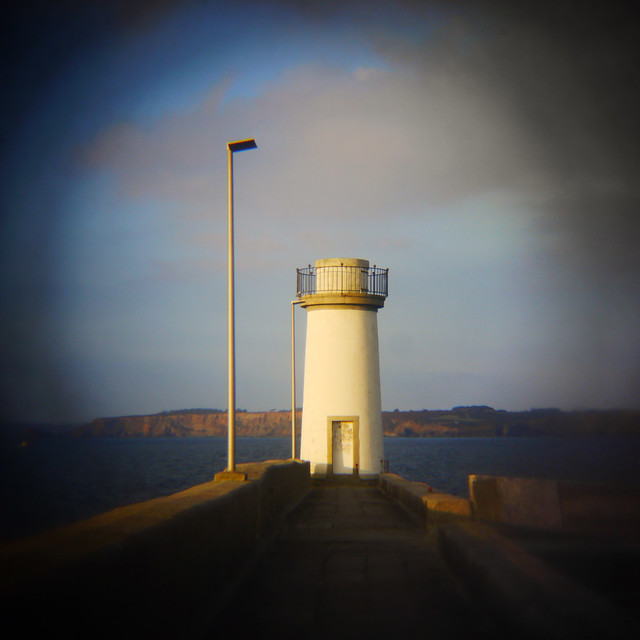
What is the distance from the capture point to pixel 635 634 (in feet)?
11.3

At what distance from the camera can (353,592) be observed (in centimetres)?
638

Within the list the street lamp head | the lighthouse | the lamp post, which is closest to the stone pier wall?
the lamp post

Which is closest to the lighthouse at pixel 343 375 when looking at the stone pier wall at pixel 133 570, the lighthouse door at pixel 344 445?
the lighthouse door at pixel 344 445

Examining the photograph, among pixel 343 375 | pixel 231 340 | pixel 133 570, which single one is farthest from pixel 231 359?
pixel 343 375

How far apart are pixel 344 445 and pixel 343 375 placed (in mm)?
2390

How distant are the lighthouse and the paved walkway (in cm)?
1069

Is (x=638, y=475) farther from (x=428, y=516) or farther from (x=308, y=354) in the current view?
(x=428, y=516)

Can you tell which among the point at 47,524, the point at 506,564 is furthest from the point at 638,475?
the point at 506,564

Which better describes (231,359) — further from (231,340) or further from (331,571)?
(331,571)

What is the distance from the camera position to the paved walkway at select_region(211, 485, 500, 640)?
5184mm

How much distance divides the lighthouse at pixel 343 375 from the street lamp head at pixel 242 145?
35.2ft

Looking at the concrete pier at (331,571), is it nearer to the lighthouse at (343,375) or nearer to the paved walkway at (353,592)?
the paved walkway at (353,592)

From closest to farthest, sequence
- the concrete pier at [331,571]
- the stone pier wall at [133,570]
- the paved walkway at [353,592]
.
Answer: the stone pier wall at [133,570] → the concrete pier at [331,571] → the paved walkway at [353,592]

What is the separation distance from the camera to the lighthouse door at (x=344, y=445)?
845 inches
